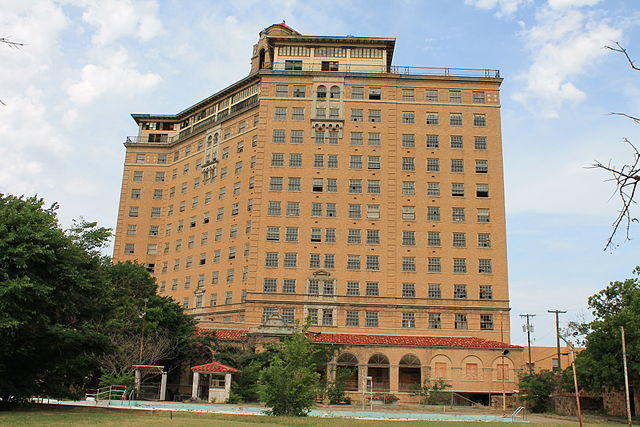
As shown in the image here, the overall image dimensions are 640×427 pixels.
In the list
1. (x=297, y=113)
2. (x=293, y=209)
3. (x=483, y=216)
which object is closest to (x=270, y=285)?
(x=293, y=209)

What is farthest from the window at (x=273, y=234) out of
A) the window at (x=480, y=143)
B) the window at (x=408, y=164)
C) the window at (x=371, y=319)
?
the window at (x=480, y=143)

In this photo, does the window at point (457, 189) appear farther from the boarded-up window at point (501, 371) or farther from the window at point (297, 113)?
the boarded-up window at point (501, 371)

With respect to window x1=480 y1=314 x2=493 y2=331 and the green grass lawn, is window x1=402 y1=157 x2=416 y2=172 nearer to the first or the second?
window x1=480 y1=314 x2=493 y2=331

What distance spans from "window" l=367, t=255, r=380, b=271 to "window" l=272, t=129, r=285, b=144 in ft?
53.3

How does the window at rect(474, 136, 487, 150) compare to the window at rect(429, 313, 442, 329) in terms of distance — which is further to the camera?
the window at rect(474, 136, 487, 150)

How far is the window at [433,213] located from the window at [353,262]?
8811 millimetres

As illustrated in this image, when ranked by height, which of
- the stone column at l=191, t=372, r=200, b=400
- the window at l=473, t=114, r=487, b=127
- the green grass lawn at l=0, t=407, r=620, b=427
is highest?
the window at l=473, t=114, r=487, b=127

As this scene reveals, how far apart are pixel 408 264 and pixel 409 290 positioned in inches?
107

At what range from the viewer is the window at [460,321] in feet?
→ 210

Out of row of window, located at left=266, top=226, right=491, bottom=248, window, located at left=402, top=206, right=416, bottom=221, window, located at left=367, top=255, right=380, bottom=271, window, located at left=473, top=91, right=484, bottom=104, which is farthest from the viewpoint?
window, located at left=473, top=91, right=484, bottom=104

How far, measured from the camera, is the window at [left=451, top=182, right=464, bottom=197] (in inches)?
2685

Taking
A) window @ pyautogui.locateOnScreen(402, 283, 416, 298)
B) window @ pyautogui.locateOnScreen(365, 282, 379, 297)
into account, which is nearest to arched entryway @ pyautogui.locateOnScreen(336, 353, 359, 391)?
Result: window @ pyautogui.locateOnScreen(365, 282, 379, 297)

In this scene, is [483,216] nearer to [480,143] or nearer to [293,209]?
[480,143]

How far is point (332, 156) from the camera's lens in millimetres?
69688
